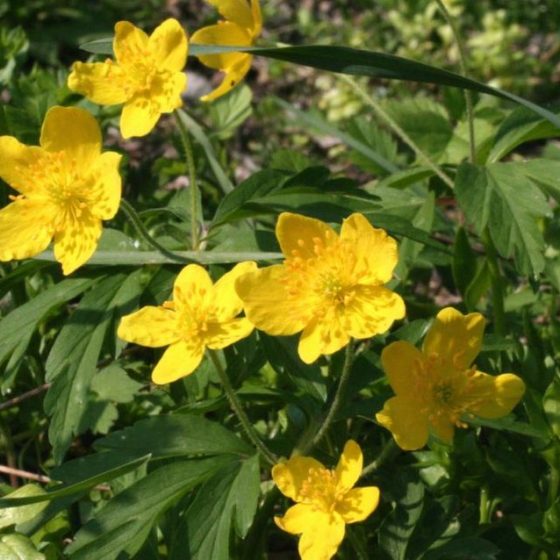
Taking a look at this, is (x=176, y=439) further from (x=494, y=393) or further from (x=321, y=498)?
(x=494, y=393)

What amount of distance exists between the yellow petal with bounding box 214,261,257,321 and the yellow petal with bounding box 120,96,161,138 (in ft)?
1.22

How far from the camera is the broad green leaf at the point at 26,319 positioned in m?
2.02

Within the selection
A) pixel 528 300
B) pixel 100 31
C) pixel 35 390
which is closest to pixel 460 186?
pixel 528 300

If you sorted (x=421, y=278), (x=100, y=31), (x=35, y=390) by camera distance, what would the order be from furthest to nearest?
(x=100, y=31) < (x=421, y=278) < (x=35, y=390)

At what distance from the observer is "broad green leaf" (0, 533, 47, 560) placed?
68.4 inches

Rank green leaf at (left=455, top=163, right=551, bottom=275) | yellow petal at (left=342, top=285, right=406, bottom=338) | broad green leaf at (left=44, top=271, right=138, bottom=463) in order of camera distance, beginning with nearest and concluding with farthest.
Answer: yellow petal at (left=342, top=285, right=406, bottom=338)
broad green leaf at (left=44, top=271, right=138, bottom=463)
green leaf at (left=455, top=163, right=551, bottom=275)

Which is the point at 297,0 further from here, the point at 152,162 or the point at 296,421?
the point at 296,421

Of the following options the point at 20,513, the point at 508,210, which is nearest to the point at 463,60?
the point at 508,210

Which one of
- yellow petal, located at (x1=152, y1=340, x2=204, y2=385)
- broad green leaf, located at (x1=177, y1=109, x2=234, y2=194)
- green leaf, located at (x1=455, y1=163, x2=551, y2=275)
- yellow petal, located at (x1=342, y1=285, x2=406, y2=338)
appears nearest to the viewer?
yellow petal, located at (x1=342, y1=285, x2=406, y2=338)

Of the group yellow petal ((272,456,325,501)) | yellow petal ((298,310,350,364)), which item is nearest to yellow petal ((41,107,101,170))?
yellow petal ((298,310,350,364))

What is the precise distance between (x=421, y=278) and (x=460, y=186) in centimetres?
73

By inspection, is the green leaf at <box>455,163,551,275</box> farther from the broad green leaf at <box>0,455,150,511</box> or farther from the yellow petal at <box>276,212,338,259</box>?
the broad green leaf at <box>0,455,150,511</box>

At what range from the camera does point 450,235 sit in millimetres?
2906

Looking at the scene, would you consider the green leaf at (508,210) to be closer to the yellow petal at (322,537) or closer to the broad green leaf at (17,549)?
the yellow petal at (322,537)
